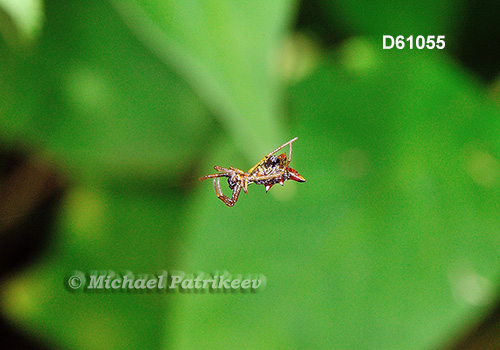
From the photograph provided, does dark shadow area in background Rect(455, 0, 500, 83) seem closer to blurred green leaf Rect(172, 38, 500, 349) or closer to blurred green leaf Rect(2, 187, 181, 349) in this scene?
blurred green leaf Rect(172, 38, 500, 349)

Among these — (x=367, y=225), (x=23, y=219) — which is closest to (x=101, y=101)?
(x=23, y=219)

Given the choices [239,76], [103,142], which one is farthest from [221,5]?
[103,142]

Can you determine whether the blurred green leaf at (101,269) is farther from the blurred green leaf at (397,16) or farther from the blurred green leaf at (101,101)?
the blurred green leaf at (397,16)

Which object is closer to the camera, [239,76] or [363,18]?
[239,76]

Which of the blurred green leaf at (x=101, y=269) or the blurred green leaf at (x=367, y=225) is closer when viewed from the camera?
the blurred green leaf at (x=367, y=225)

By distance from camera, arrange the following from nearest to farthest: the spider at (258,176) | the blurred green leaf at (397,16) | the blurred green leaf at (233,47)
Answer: the blurred green leaf at (233,47), the spider at (258,176), the blurred green leaf at (397,16)

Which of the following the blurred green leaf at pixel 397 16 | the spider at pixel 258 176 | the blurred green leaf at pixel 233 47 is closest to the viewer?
the blurred green leaf at pixel 233 47

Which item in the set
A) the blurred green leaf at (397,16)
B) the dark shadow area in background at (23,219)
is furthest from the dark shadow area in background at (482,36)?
the dark shadow area in background at (23,219)

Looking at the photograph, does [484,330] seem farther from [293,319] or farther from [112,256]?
[112,256]
